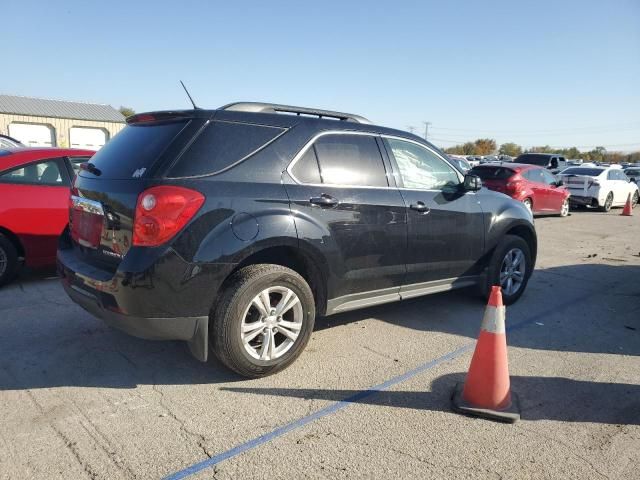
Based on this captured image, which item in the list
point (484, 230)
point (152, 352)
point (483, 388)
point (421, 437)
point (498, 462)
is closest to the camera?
point (498, 462)

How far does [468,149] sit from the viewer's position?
276ft

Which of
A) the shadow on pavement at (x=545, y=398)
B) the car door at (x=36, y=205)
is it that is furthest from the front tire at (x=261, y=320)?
the car door at (x=36, y=205)

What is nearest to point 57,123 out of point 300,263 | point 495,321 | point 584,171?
point 584,171

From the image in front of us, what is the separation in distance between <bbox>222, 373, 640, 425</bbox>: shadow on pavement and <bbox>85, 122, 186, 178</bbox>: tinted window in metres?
1.65

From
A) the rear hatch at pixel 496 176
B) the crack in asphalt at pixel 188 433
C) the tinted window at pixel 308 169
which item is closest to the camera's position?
the crack in asphalt at pixel 188 433

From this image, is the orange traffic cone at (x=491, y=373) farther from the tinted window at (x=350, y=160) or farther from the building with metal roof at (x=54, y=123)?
the building with metal roof at (x=54, y=123)

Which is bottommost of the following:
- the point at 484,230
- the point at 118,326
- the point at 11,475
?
the point at 11,475

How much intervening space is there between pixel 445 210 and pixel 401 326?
1188 millimetres

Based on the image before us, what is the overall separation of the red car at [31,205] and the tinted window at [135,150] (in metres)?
2.18

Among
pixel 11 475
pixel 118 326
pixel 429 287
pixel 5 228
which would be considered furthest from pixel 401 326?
pixel 5 228

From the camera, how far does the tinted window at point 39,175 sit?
5557mm

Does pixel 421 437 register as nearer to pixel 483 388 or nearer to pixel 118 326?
pixel 483 388

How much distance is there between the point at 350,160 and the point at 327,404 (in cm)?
194

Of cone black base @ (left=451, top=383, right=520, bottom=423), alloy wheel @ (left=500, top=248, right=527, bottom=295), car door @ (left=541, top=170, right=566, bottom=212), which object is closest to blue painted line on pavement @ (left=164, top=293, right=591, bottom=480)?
cone black base @ (left=451, top=383, right=520, bottom=423)
